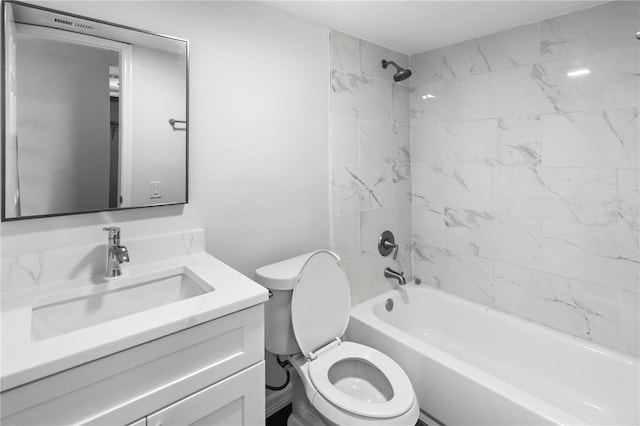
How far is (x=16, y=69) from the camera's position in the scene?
1178 millimetres

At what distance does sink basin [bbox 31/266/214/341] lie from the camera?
1.14 metres

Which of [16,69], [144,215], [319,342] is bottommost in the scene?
[319,342]

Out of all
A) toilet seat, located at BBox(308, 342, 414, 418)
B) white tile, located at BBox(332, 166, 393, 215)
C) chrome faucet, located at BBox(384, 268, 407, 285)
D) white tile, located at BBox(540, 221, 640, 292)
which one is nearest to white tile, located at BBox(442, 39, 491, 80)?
white tile, located at BBox(332, 166, 393, 215)

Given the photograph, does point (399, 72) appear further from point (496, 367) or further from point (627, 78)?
point (496, 367)

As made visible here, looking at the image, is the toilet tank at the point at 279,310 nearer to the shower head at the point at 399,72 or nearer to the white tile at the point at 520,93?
the shower head at the point at 399,72

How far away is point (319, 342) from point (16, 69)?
5.52ft

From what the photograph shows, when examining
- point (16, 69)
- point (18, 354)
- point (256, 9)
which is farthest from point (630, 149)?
point (16, 69)

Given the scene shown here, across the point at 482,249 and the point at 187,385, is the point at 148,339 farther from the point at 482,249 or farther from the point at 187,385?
the point at 482,249

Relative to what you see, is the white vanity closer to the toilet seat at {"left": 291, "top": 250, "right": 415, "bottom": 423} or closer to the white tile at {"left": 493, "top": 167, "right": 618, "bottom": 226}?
the toilet seat at {"left": 291, "top": 250, "right": 415, "bottom": 423}

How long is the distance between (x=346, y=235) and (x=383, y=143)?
2.42ft

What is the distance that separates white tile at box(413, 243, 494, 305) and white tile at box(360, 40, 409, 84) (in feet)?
4.40

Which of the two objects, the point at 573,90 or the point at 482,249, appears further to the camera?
the point at 482,249

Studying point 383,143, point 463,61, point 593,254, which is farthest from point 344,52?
point 593,254

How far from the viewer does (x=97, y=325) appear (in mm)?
956
